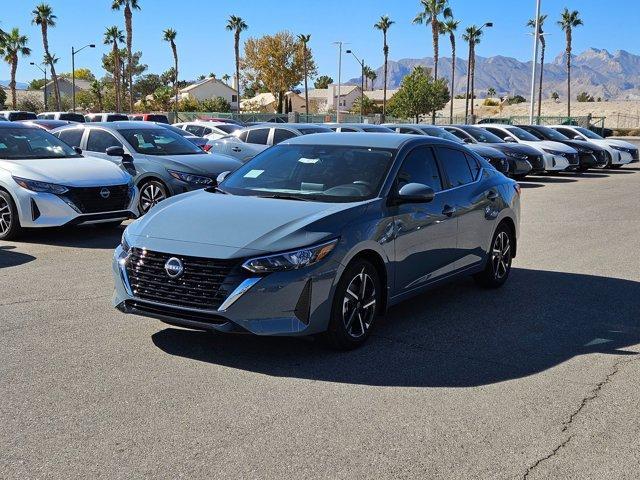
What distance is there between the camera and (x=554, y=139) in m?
25.9

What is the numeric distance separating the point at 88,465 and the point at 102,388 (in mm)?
1067

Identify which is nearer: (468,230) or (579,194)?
(468,230)

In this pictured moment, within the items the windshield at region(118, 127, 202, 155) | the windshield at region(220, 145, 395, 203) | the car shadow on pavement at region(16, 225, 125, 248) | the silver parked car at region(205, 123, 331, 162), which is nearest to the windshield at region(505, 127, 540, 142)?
the silver parked car at region(205, 123, 331, 162)

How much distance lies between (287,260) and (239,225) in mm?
524

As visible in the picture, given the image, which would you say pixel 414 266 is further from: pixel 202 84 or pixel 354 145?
pixel 202 84

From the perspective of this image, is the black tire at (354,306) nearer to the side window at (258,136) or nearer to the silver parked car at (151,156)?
the silver parked car at (151,156)

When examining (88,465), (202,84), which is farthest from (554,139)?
(202,84)

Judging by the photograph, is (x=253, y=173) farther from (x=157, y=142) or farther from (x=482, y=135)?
(x=482, y=135)

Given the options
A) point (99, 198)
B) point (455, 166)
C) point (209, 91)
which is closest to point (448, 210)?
point (455, 166)

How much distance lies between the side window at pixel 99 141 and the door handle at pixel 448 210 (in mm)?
7562

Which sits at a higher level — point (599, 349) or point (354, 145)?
point (354, 145)

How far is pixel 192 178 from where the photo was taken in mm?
11703

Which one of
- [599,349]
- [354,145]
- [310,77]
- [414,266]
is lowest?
[599,349]

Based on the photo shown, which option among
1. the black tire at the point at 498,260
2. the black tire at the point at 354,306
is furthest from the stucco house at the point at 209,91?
the black tire at the point at 354,306
